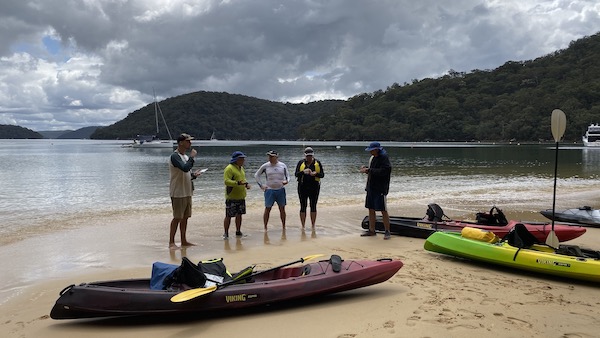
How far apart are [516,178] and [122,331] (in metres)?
25.5

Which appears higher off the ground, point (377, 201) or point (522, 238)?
point (377, 201)

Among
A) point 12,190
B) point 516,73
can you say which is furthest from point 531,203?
point 516,73

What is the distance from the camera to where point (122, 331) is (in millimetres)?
4645

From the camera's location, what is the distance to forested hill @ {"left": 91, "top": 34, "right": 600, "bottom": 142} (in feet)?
372

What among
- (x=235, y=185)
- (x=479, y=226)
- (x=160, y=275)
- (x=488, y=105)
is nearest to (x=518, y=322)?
(x=160, y=275)

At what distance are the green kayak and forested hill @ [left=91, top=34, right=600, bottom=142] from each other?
379 ft

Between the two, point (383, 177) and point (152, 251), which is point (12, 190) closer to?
point (152, 251)

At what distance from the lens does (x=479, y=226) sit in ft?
28.3

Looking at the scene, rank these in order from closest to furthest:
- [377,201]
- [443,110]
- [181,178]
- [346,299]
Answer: [346,299] < [181,178] < [377,201] < [443,110]

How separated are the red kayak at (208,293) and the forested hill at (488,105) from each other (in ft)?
391

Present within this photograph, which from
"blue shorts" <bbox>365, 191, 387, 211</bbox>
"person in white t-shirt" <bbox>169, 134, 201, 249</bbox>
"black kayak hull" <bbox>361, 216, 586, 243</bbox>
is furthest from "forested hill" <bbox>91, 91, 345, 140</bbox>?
"blue shorts" <bbox>365, 191, 387, 211</bbox>

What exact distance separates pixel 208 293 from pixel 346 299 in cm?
178

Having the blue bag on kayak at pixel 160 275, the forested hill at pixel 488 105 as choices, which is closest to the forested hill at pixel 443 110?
the forested hill at pixel 488 105

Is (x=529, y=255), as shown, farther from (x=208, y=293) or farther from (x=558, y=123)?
(x=208, y=293)
